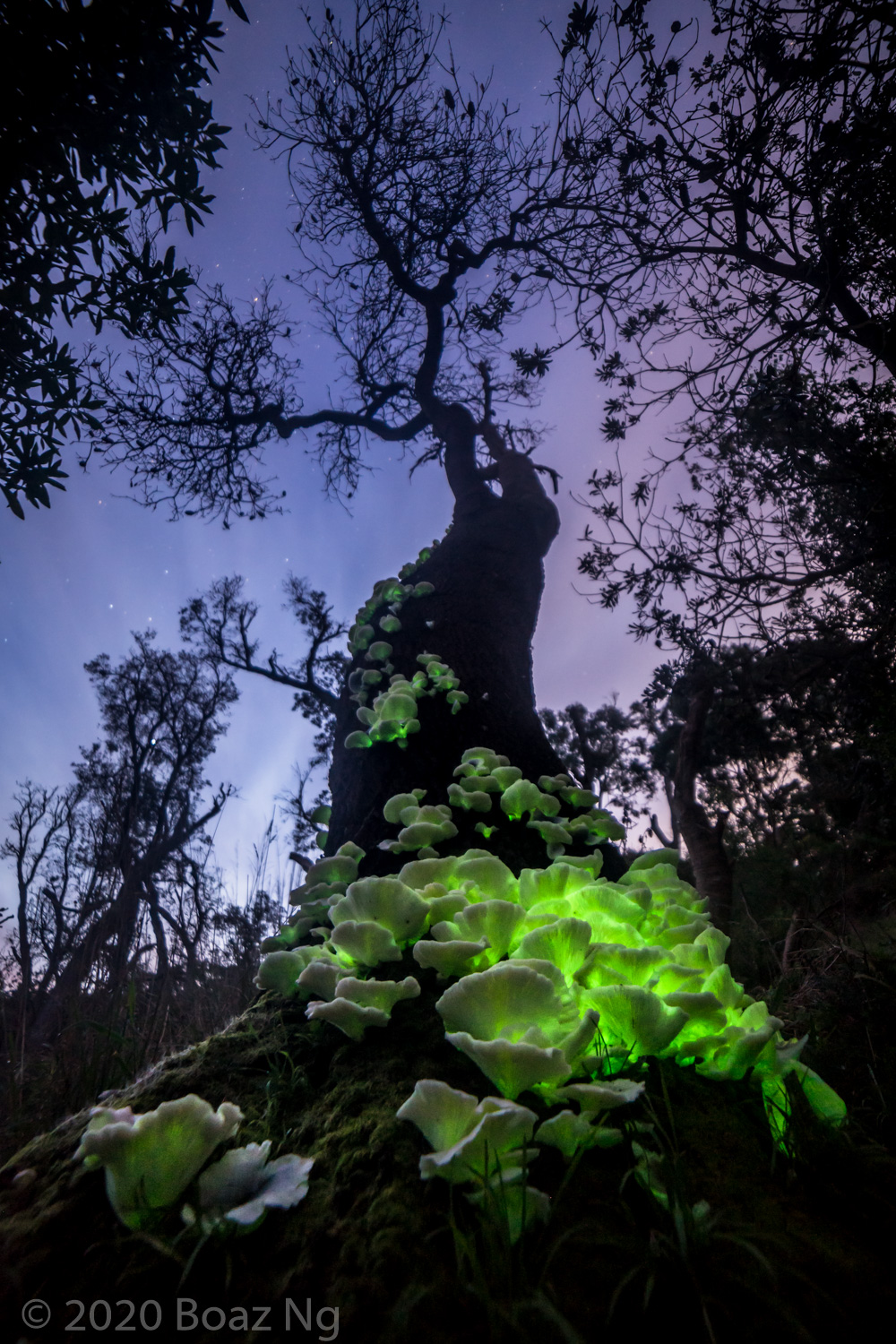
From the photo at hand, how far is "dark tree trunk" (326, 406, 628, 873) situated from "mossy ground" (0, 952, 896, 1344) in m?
1.41

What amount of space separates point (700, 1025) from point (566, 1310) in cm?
71

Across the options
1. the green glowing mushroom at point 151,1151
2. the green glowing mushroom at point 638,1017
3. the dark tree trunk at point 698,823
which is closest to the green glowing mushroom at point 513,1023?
the green glowing mushroom at point 638,1017

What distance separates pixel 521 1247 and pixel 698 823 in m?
7.26

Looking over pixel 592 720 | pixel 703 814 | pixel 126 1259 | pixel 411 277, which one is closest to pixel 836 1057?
pixel 126 1259

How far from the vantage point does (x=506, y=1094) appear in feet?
4.00

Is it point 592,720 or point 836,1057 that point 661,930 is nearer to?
point 836,1057

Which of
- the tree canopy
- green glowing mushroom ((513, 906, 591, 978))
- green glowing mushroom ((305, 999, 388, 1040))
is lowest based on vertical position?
green glowing mushroom ((305, 999, 388, 1040))

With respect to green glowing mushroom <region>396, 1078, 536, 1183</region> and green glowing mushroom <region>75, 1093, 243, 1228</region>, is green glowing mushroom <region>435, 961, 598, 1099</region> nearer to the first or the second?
green glowing mushroom <region>396, 1078, 536, 1183</region>

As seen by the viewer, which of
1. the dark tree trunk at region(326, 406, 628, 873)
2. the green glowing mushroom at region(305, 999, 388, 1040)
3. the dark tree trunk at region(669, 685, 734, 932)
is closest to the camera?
the green glowing mushroom at region(305, 999, 388, 1040)

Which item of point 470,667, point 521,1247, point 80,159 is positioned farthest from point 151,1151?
point 80,159

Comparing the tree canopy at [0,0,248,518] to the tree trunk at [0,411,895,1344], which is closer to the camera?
the tree trunk at [0,411,895,1344]

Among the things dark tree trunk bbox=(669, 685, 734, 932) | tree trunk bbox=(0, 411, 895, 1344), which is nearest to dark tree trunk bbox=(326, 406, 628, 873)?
tree trunk bbox=(0, 411, 895, 1344)

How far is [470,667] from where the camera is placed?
12.1ft

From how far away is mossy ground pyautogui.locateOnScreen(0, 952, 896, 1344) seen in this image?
827mm
